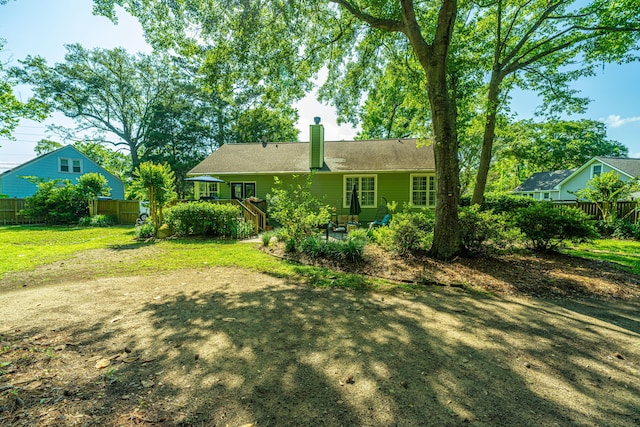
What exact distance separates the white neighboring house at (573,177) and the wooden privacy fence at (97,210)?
32.4 m

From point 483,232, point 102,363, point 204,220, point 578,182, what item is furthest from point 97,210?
point 578,182

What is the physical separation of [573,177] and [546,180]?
3552 mm

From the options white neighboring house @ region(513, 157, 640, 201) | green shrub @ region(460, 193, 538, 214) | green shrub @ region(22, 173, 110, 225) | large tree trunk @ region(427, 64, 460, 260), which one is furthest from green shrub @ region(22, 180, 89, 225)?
white neighboring house @ region(513, 157, 640, 201)

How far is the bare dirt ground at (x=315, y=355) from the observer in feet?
6.12

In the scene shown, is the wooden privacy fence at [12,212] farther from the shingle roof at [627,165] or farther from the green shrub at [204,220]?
the shingle roof at [627,165]

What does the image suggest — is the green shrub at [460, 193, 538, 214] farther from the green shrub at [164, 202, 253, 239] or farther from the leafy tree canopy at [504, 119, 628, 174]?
the green shrub at [164, 202, 253, 239]

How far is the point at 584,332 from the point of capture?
3.18 metres

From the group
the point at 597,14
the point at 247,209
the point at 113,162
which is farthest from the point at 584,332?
the point at 113,162

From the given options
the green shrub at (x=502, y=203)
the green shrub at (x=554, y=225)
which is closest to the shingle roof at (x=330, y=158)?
the green shrub at (x=502, y=203)

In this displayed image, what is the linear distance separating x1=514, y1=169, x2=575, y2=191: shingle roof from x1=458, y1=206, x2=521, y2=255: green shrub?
Answer: 32.1 metres

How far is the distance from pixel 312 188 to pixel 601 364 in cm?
1376

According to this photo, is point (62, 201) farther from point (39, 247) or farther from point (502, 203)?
point (502, 203)

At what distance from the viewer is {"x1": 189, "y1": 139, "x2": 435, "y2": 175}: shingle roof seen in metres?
15.0

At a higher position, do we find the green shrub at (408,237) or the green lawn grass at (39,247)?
the green shrub at (408,237)
